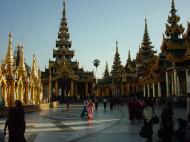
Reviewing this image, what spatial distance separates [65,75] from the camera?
78875 millimetres

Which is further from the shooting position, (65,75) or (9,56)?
(65,75)

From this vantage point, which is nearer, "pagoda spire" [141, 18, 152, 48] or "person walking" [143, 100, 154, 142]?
"person walking" [143, 100, 154, 142]

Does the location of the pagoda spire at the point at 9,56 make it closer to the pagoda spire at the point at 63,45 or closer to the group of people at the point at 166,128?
the group of people at the point at 166,128

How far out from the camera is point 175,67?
43.6 metres

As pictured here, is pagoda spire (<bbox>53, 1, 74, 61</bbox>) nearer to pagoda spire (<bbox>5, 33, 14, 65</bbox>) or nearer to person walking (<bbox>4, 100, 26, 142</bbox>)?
pagoda spire (<bbox>5, 33, 14, 65</bbox>)

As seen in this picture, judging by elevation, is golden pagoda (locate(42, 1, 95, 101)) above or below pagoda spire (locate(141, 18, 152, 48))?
below

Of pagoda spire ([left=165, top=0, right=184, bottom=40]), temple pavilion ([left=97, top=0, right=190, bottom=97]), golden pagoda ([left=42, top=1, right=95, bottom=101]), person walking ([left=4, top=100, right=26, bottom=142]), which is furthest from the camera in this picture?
golden pagoda ([left=42, top=1, right=95, bottom=101])

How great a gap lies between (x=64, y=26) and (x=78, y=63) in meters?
10.5

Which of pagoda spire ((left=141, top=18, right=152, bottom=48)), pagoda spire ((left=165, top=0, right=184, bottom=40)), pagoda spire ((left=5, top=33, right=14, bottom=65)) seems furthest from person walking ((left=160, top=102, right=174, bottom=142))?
pagoda spire ((left=141, top=18, right=152, bottom=48))

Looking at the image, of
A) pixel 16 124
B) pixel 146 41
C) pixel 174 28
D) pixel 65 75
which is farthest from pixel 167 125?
pixel 146 41

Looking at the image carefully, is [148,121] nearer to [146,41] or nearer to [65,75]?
[65,75]

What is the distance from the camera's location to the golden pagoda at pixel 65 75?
7931 cm

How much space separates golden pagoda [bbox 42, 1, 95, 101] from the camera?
79.3m

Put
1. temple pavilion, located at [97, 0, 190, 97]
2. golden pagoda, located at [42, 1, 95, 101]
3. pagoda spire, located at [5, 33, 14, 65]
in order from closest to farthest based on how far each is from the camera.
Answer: pagoda spire, located at [5, 33, 14, 65] < temple pavilion, located at [97, 0, 190, 97] < golden pagoda, located at [42, 1, 95, 101]
